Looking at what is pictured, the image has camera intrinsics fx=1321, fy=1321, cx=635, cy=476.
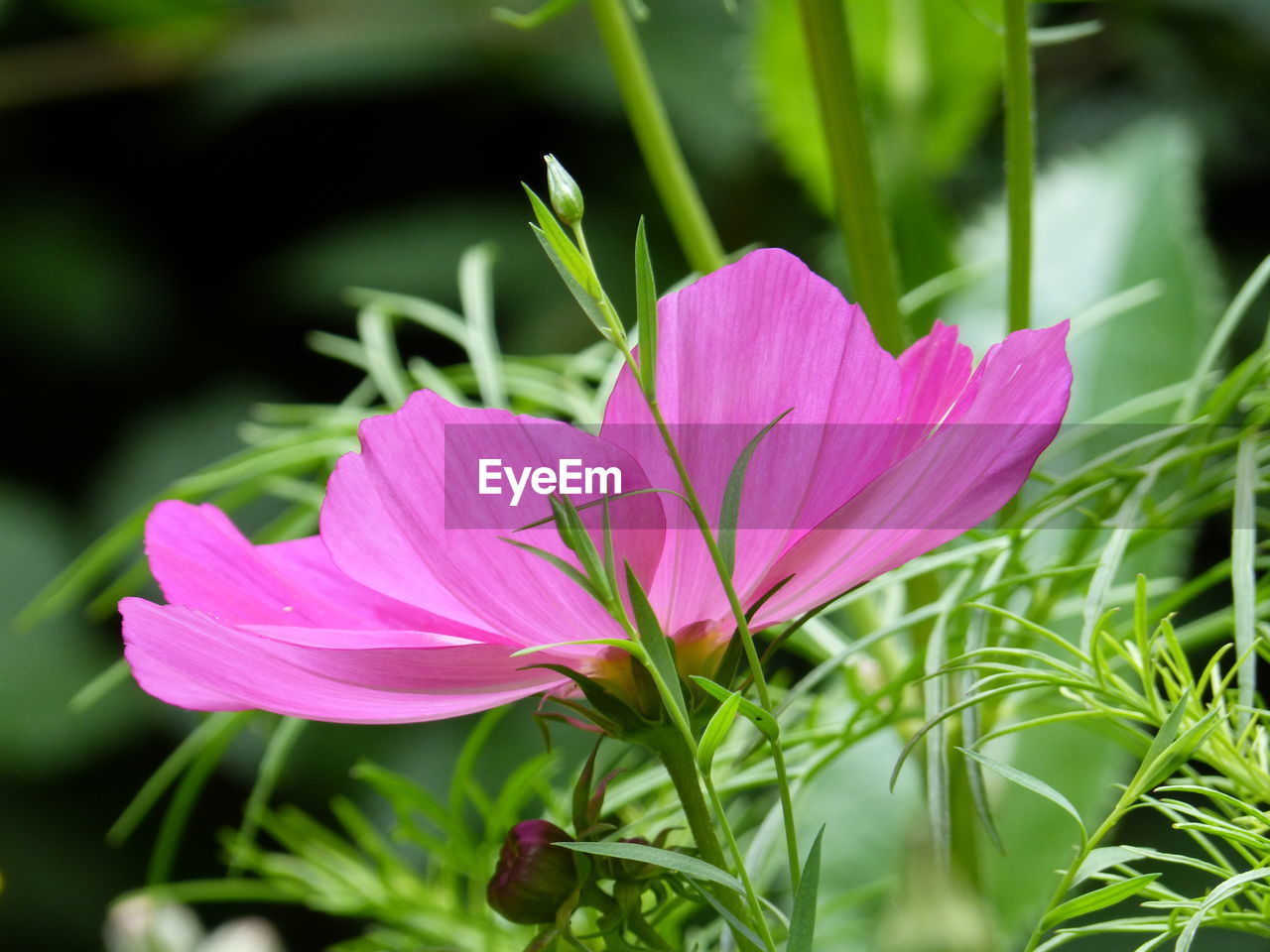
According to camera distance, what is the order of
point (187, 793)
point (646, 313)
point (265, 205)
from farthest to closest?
point (265, 205) → point (187, 793) → point (646, 313)

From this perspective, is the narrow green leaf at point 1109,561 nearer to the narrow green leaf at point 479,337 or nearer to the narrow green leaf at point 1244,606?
the narrow green leaf at point 1244,606

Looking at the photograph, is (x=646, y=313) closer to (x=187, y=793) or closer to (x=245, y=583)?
(x=245, y=583)

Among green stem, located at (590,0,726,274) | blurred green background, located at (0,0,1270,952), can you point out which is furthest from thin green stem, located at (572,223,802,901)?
blurred green background, located at (0,0,1270,952)

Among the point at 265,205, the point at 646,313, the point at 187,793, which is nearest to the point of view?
the point at 646,313

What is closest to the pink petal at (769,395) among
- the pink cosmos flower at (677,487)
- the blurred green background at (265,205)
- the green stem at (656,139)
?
the pink cosmos flower at (677,487)

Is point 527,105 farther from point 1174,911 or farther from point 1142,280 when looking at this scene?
point 1174,911

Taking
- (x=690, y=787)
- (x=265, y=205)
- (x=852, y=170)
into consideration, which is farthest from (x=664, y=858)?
(x=265, y=205)

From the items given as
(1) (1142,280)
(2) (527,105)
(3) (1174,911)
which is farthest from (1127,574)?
(2) (527,105)
